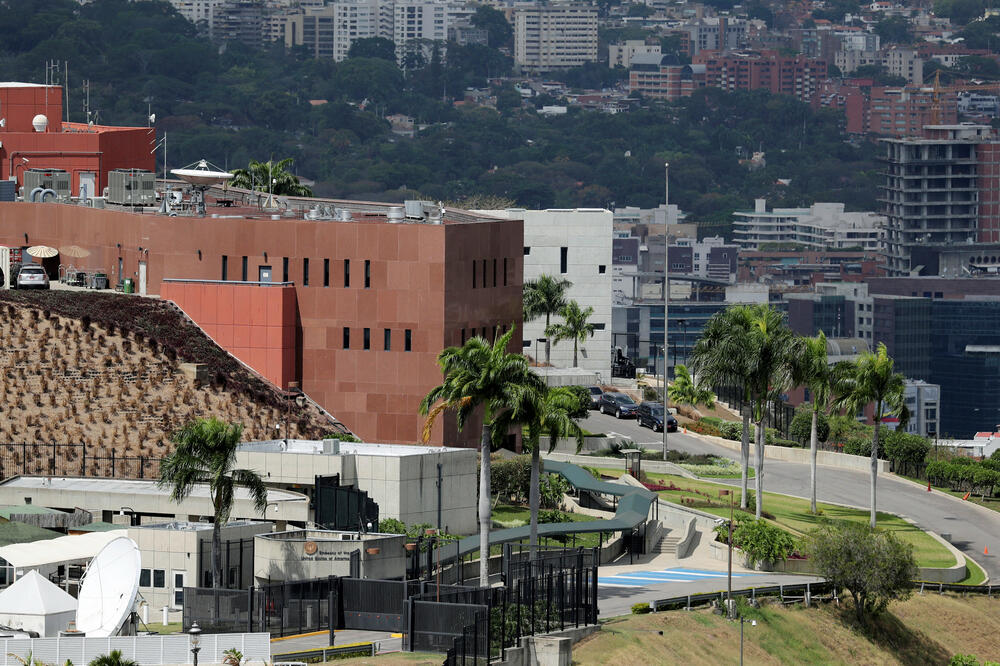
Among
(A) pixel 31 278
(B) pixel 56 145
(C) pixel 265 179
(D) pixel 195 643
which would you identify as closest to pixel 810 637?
(D) pixel 195 643

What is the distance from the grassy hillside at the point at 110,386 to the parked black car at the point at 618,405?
2986 centimetres

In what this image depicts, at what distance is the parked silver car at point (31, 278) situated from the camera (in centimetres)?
10231

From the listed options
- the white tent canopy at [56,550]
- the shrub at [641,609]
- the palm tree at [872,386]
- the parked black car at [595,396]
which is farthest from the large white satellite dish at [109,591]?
the parked black car at [595,396]

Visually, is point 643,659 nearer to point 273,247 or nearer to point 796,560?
point 796,560

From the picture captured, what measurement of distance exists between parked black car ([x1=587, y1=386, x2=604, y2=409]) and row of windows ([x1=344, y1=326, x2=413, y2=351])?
27447 millimetres

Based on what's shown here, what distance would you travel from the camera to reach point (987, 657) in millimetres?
77750

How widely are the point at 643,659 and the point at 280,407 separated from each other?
34.2 m

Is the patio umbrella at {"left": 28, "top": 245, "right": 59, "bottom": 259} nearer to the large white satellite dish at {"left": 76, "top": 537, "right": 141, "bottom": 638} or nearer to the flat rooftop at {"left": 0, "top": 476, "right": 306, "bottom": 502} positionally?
the flat rooftop at {"left": 0, "top": 476, "right": 306, "bottom": 502}

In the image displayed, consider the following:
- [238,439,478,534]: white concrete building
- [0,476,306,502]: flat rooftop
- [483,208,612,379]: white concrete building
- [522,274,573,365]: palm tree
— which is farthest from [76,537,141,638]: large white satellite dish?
[483,208,612,379]: white concrete building

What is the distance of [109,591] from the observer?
54.4 m

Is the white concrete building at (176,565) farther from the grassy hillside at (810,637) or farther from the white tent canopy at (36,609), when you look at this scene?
the grassy hillside at (810,637)

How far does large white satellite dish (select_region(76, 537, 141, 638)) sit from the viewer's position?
177 ft

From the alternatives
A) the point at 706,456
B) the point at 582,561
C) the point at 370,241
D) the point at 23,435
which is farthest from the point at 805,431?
the point at 582,561

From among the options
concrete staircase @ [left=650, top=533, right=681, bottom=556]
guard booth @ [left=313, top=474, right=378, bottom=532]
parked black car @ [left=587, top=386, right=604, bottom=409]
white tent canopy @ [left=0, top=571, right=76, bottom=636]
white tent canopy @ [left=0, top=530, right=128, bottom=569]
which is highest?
parked black car @ [left=587, top=386, right=604, bottom=409]
